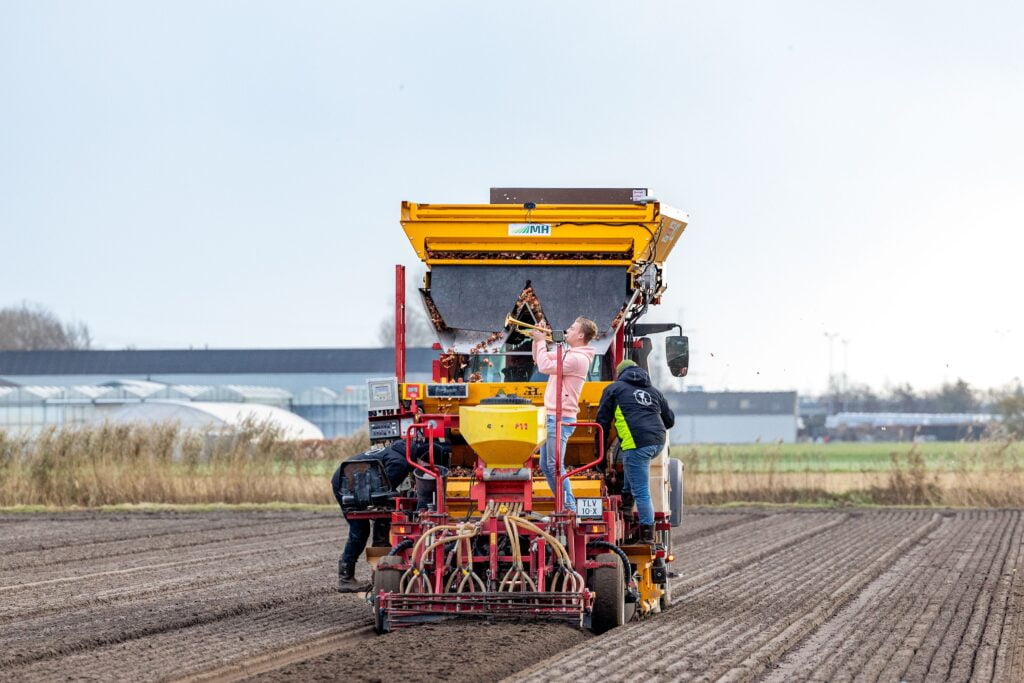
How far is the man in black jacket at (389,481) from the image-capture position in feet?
40.9

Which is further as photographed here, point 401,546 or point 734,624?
point 734,624

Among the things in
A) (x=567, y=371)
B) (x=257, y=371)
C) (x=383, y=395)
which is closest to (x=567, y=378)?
(x=567, y=371)

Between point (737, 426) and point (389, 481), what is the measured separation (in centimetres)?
8122

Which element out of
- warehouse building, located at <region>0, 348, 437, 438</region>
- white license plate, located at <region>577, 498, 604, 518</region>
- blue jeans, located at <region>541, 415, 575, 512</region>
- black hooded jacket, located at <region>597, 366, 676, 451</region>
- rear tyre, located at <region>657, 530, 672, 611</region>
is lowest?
rear tyre, located at <region>657, 530, 672, 611</region>

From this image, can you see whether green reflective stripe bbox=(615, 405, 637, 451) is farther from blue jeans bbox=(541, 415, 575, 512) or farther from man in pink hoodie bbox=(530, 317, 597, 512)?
blue jeans bbox=(541, 415, 575, 512)

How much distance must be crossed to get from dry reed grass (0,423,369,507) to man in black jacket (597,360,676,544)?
20296mm

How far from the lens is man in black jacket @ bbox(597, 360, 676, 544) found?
12.4 m

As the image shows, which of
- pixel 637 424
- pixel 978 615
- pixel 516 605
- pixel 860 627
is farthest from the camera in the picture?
pixel 978 615

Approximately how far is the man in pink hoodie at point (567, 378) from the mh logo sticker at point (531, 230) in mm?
1299

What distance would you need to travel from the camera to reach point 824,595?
14477 millimetres

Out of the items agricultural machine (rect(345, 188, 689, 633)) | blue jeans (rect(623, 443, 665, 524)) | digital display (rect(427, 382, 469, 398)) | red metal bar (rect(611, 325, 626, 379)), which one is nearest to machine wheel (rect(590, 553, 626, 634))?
agricultural machine (rect(345, 188, 689, 633))

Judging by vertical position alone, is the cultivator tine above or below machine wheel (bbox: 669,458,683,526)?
below

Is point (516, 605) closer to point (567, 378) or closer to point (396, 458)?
point (567, 378)

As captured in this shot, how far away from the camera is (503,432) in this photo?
11.6 m
